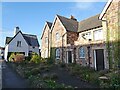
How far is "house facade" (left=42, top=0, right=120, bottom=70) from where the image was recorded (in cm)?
1742

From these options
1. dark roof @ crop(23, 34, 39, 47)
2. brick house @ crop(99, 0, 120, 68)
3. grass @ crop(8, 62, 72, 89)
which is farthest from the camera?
dark roof @ crop(23, 34, 39, 47)

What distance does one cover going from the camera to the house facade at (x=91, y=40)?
17.4 metres

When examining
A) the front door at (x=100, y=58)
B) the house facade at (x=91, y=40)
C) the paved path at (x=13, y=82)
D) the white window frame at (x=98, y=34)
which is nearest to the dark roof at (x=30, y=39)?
the house facade at (x=91, y=40)

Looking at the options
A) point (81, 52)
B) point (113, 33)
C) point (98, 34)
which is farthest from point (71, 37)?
point (113, 33)

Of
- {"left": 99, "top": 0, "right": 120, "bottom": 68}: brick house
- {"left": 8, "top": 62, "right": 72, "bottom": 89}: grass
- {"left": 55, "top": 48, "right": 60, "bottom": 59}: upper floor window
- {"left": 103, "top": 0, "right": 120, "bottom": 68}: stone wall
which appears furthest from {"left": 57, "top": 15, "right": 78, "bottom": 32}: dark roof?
{"left": 8, "top": 62, "right": 72, "bottom": 89}: grass

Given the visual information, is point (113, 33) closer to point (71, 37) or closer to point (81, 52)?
point (81, 52)

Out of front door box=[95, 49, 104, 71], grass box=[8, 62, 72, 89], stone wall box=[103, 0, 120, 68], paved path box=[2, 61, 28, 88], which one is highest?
stone wall box=[103, 0, 120, 68]

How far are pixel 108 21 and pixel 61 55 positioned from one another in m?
11.0

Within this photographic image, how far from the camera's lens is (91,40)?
2206 cm

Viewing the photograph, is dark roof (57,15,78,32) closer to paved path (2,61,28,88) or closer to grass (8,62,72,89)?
grass (8,62,72,89)

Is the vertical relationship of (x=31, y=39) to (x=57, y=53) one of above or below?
above

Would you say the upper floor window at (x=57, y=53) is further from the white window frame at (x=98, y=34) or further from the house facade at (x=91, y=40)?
the white window frame at (x=98, y=34)

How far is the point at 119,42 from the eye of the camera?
16.5 metres

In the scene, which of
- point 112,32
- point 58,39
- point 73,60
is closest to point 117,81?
point 112,32
